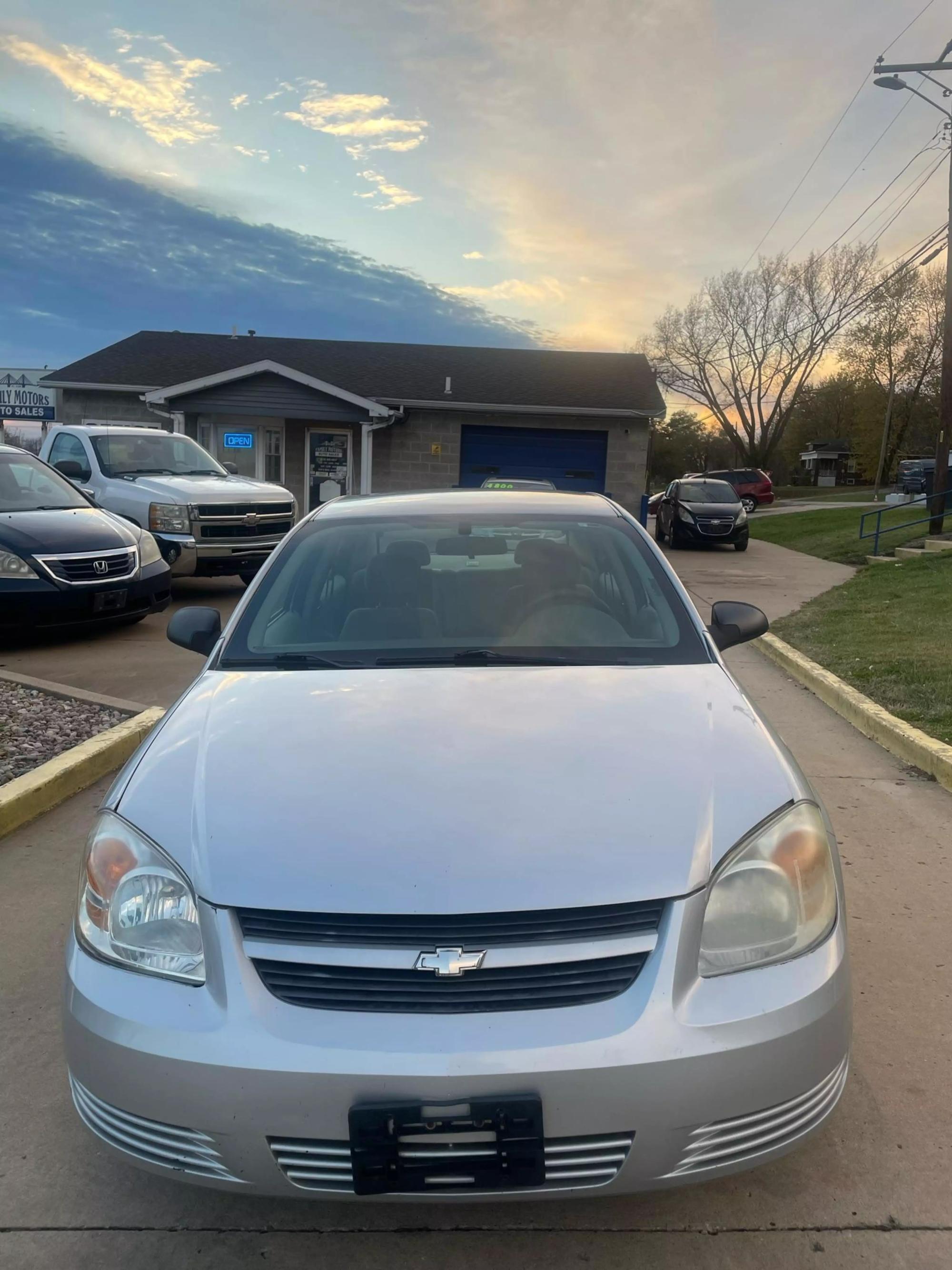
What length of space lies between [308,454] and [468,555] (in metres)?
19.2

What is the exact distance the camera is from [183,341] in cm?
2652

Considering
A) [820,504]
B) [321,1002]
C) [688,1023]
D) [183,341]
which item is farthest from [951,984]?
[820,504]

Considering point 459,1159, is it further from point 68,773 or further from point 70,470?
point 70,470

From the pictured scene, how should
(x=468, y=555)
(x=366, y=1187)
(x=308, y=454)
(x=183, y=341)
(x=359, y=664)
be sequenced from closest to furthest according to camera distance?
(x=366, y=1187)
(x=359, y=664)
(x=468, y=555)
(x=308, y=454)
(x=183, y=341)

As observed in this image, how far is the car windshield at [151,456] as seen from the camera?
475 inches

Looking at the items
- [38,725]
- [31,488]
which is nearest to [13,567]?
[31,488]

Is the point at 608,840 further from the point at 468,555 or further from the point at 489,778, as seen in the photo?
the point at 468,555

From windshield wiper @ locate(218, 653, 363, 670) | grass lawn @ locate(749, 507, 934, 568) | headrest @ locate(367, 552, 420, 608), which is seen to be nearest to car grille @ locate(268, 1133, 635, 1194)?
windshield wiper @ locate(218, 653, 363, 670)

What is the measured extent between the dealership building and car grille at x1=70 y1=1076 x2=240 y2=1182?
63.1 feet

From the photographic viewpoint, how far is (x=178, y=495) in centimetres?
1113

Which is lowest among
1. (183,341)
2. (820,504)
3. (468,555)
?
(820,504)

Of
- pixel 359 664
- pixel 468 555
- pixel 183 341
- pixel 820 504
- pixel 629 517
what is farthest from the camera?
pixel 820 504

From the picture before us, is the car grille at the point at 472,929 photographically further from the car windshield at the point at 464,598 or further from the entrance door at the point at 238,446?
the entrance door at the point at 238,446

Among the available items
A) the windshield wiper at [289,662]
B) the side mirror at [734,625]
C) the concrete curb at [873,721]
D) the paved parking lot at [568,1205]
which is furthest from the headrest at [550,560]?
the concrete curb at [873,721]
